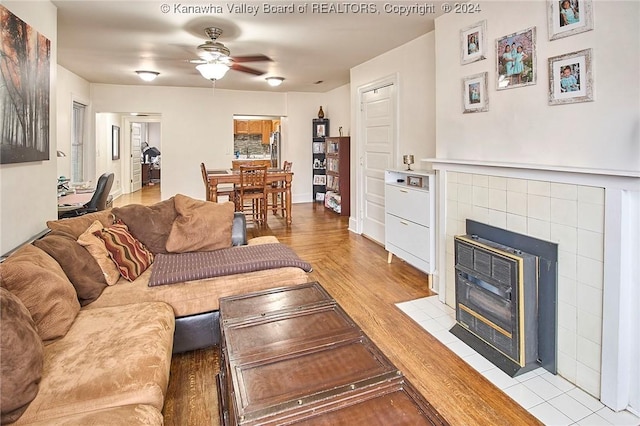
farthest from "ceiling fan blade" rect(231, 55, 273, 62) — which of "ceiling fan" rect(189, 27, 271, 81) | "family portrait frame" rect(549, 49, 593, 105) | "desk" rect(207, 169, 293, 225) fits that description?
"family portrait frame" rect(549, 49, 593, 105)

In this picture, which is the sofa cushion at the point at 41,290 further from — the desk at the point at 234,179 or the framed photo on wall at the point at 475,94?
the desk at the point at 234,179

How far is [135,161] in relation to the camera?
10641 mm

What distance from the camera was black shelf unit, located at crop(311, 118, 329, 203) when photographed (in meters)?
8.58

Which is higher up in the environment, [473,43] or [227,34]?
[227,34]

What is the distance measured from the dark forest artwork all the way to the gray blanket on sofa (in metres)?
1.09

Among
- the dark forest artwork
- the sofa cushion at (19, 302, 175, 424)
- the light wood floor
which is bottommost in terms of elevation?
the light wood floor

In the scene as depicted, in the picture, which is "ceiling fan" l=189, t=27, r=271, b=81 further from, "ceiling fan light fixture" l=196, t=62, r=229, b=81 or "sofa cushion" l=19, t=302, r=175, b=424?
"sofa cushion" l=19, t=302, r=175, b=424

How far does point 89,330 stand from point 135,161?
9.96 m

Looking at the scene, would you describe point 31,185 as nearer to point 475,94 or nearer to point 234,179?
point 475,94

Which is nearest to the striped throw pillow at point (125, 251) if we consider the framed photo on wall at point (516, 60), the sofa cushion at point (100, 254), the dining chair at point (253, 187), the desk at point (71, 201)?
the sofa cushion at point (100, 254)

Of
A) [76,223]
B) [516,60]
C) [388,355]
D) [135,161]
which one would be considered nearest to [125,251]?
[76,223]

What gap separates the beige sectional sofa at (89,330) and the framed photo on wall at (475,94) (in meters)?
1.83

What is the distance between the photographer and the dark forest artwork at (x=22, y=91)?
210 centimetres

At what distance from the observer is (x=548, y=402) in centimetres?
198
